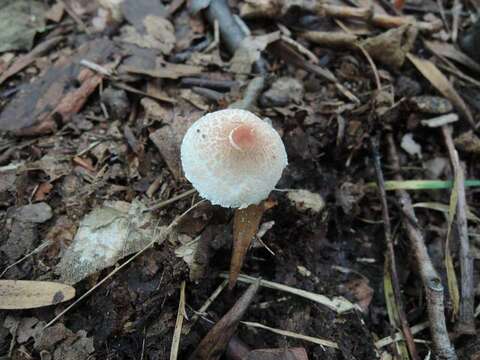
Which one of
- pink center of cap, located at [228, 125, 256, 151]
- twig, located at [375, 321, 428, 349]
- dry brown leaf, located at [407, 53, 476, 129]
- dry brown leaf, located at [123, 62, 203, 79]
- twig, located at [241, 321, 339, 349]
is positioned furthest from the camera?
dry brown leaf, located at [407, 53, 476, 129]

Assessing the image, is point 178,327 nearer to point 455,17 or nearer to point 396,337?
point 396,337

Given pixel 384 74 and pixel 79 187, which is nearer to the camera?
pixel 79 187

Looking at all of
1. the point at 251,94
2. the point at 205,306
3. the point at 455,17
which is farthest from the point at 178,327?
the point at 455,17

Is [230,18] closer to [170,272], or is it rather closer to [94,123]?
[94,123]

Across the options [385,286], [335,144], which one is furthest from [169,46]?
[385,286]

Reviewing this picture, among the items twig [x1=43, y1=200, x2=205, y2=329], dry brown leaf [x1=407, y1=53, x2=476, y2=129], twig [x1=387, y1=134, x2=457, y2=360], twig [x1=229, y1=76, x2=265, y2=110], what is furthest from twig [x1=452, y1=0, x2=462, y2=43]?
twig [x1=43, y1=200, x2=205, y2=329]

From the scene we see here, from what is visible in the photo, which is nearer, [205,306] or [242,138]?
[242,138]

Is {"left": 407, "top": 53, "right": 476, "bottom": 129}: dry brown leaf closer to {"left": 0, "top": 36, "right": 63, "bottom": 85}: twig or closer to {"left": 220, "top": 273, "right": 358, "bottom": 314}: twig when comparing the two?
{"left": 220, "top": 273, "right": 358, "bottom": 314}: twig
